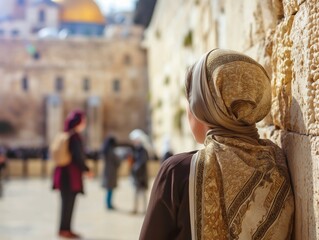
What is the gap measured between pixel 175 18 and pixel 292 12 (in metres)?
10.3

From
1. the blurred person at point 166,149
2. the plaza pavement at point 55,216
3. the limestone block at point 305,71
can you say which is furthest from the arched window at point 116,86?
the limestone block at point 305,71

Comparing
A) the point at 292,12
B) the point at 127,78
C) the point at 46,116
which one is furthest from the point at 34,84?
the point at 292,12

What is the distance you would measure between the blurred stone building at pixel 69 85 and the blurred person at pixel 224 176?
1125 inches

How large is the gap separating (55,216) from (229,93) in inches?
290

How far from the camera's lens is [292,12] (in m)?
2.15

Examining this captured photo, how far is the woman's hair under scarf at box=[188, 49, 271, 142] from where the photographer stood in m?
1.92

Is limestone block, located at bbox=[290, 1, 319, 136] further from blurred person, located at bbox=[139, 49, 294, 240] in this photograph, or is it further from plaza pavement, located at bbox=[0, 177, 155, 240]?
plaza pavement, located at bbox=[0, 177, 155, 240]

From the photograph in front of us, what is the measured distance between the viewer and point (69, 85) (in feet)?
104

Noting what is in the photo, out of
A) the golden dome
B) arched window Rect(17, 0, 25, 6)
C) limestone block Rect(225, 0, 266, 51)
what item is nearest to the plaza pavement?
limestone block Rect(225, 0, 266, 51)

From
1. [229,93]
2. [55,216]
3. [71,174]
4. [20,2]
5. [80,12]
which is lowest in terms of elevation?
[55,216]

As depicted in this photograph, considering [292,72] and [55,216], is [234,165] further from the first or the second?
[55,216]

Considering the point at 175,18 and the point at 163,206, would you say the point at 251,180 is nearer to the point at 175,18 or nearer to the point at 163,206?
the point at 163,206

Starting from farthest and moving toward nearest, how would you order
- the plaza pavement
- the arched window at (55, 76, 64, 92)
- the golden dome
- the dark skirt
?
1. the golden dome
2. the arched window at (55, 76, 64, 92)
3. the plaza pavement
4. the dark skirt

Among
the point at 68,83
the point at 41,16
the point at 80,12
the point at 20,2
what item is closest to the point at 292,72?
the point at 68,83
